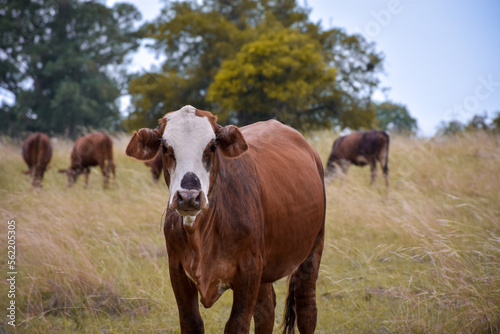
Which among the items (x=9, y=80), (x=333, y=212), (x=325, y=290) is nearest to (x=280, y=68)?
(x=333, y=212)

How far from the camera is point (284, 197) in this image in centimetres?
318

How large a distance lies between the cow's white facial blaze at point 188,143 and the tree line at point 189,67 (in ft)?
52.6

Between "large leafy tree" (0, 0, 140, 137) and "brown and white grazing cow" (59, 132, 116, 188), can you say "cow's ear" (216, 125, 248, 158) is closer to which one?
"brown and white grazing cow" (59, 132, 116, 188)

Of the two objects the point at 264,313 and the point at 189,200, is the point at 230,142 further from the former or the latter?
the point at 264,313

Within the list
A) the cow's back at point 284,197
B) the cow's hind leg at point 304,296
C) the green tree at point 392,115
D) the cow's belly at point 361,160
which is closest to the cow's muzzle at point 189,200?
the cow's back at point 284,197

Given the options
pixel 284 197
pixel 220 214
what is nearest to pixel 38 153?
pixel 284 197

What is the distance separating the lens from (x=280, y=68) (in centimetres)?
1888

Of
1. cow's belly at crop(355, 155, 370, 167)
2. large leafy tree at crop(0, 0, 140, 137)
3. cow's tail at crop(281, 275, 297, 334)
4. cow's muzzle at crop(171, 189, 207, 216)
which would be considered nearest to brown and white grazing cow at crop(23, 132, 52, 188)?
cow's belly at crop(355, 155, 370, 167)

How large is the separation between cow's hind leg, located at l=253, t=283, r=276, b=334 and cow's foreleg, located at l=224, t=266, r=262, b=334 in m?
0.86

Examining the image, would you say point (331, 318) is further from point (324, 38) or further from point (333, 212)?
point (324, 38)

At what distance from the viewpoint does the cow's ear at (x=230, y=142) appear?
102 inches

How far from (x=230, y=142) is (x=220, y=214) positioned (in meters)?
0.43

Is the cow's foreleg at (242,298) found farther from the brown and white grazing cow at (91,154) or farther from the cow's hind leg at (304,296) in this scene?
the brown and white grazing cow at (91,154)

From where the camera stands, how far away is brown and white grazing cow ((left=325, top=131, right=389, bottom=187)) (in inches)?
475
